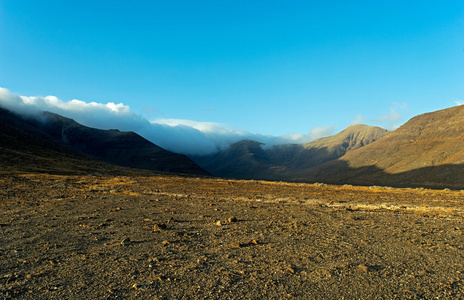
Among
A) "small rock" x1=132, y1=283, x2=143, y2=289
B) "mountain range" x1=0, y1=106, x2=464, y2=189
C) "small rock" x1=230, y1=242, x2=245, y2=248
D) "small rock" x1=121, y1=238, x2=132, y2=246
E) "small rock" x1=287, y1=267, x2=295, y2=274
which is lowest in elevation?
"small rock" x1=121, y1=238, x2=132, y2=246

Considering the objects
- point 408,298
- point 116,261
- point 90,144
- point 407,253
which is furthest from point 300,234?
point 90,144

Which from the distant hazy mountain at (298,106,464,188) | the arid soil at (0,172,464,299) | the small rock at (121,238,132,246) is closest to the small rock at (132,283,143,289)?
the arid soil at (0,172,464,299)

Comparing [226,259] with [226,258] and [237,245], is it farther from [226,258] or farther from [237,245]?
[237,245]

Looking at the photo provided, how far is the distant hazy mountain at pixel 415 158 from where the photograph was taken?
96.2 metres

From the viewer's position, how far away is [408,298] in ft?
18.4

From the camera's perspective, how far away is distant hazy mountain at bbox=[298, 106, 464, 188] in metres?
96.2

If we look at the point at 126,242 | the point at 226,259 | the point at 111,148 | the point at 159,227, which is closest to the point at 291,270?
the point at 226,259

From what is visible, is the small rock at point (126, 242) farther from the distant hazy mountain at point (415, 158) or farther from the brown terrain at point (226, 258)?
the distant hazy mountain at point (415, 158)

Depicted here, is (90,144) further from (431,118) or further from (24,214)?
(431,118)

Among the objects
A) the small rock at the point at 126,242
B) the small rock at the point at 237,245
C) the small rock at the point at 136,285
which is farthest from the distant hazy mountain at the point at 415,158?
the small rock at the point at 136,285

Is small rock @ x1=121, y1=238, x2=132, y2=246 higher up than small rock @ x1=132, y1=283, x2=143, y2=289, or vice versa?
small rock @ x1=132, y1=283, x2=143, y2=289

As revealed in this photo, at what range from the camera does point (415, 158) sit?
384 feet

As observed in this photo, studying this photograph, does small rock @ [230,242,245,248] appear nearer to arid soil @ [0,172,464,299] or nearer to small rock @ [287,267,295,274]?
arid soil @ [0,172,464,299]

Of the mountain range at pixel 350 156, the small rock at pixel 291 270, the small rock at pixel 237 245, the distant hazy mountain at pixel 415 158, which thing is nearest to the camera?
the small rock at pixel 291 270
